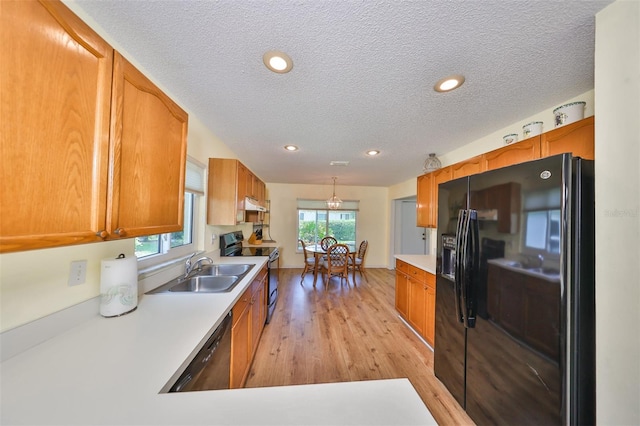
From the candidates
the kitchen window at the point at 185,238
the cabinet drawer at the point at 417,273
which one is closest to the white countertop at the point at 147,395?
the kitchen window at the point at 185,238

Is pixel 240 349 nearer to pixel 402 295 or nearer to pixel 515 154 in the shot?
pixel 402 295

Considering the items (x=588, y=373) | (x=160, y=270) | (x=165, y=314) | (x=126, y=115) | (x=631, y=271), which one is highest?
(x=126, y=115)

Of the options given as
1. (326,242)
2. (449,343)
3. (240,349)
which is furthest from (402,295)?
(326,242)

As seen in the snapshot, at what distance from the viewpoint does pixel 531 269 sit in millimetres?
1092

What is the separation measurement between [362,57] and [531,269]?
1.46 meters

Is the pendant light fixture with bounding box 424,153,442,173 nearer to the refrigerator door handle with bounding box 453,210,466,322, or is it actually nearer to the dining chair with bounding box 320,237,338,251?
the refrigerator door handle with bounding box 453,210,466,322

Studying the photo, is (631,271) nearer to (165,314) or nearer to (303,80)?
(303,80)

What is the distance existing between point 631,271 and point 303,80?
1.81 meters

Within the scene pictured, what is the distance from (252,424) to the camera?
1.85 feet

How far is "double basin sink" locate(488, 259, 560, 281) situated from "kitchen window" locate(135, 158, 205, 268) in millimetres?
2253

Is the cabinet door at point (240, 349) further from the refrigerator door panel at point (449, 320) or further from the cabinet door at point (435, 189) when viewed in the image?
the cabinet door at point (435, 189)

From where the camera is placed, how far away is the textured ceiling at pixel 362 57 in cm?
95

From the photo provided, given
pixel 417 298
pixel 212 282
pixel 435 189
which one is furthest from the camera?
pixel 435 189

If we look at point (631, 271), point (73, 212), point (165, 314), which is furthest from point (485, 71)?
point (165, 314)
